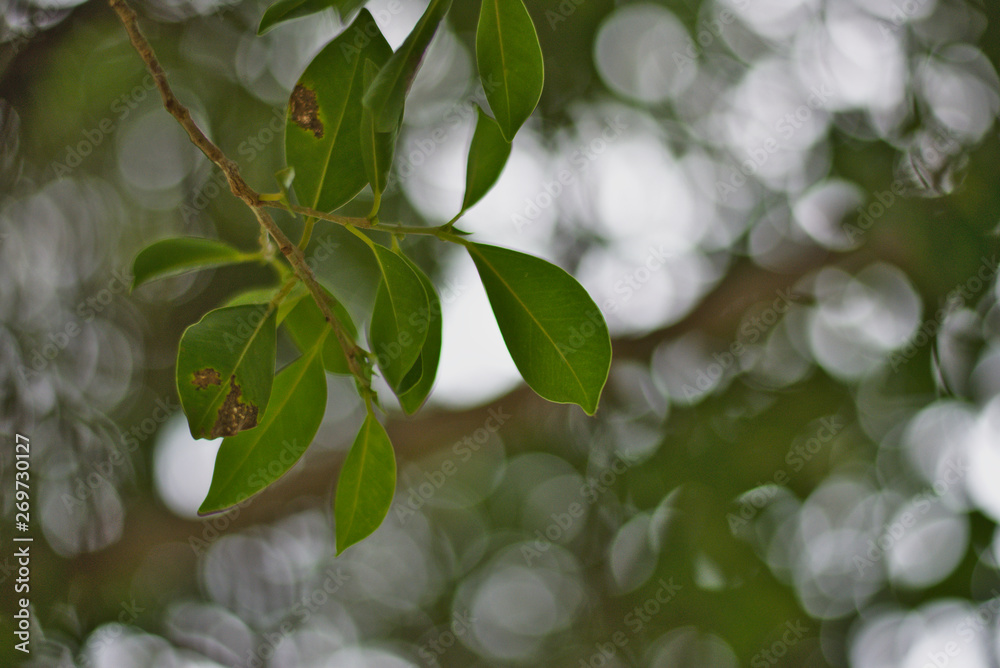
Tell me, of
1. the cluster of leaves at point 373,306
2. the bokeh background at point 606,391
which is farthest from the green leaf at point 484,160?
the bokeh background at point 606,391

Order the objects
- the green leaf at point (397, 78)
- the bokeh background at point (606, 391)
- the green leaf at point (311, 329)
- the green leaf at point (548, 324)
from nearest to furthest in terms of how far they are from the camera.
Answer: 1. the green leaf at point (397, 78)
2. the green leaf at point (548, 324)
3. the green leaf at point (311, 329)
4. the bokeh background at point (606, 391)

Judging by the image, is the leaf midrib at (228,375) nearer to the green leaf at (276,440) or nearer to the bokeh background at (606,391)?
the green leaf at (276,440)

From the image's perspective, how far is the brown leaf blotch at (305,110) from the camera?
709mm

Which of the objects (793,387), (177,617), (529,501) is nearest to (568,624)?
(529,501)

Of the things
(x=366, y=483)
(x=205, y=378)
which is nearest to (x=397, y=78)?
(x=205, y=378)

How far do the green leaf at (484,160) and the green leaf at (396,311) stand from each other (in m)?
0.12

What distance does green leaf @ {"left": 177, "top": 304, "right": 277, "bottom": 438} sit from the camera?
1.97ft

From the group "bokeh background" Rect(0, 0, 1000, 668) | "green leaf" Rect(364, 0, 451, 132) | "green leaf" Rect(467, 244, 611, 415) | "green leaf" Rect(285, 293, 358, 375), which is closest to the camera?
"green leaf" Rect(364, 0, 451, 132)

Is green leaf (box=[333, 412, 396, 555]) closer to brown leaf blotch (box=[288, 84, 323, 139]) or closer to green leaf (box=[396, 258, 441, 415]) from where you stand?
green leaf (box=[396, 258, 441, 415])

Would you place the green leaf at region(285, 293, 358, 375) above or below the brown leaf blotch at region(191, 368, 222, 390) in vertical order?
below

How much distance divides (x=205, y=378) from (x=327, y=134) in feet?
0.94

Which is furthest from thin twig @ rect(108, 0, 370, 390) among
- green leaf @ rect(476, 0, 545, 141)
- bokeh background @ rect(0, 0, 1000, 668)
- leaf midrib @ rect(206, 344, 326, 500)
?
bokeh background @ rect(0, 0, 1000, 668)

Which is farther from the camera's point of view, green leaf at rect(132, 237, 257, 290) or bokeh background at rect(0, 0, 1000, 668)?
bokeh background at rect(0, 0, 1000, 668)

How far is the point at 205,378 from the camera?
60 cm
